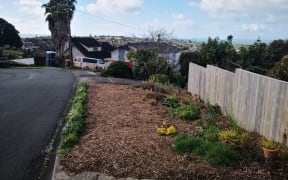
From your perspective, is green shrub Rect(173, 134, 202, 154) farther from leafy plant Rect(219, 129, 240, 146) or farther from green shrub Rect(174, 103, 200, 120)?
green shrub Rect(174, 103, 200, 120)

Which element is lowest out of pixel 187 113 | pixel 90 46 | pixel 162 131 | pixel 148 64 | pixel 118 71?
pixel 118 71

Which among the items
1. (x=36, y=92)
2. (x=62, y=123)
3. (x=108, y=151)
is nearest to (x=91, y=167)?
(x=108, y=151)

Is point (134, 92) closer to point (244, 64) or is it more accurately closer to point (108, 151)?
point (108, 151)

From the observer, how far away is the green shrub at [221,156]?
6.13 meters

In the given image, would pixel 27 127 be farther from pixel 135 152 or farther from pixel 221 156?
pixel 221 156

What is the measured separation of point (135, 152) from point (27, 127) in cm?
380

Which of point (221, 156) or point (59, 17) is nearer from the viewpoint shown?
point (221, 156)

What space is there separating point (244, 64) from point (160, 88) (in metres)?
13.0

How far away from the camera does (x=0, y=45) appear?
237ft

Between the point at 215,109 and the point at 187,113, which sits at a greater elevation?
the point at 187,113

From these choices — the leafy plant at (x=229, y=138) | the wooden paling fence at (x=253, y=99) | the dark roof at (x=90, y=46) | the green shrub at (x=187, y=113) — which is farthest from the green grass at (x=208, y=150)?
the dark roof at (x=90, y=46)

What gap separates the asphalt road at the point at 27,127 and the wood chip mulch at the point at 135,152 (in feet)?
2.59

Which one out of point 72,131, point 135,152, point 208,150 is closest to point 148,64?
point 72,131

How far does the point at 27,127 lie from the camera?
9156mm
